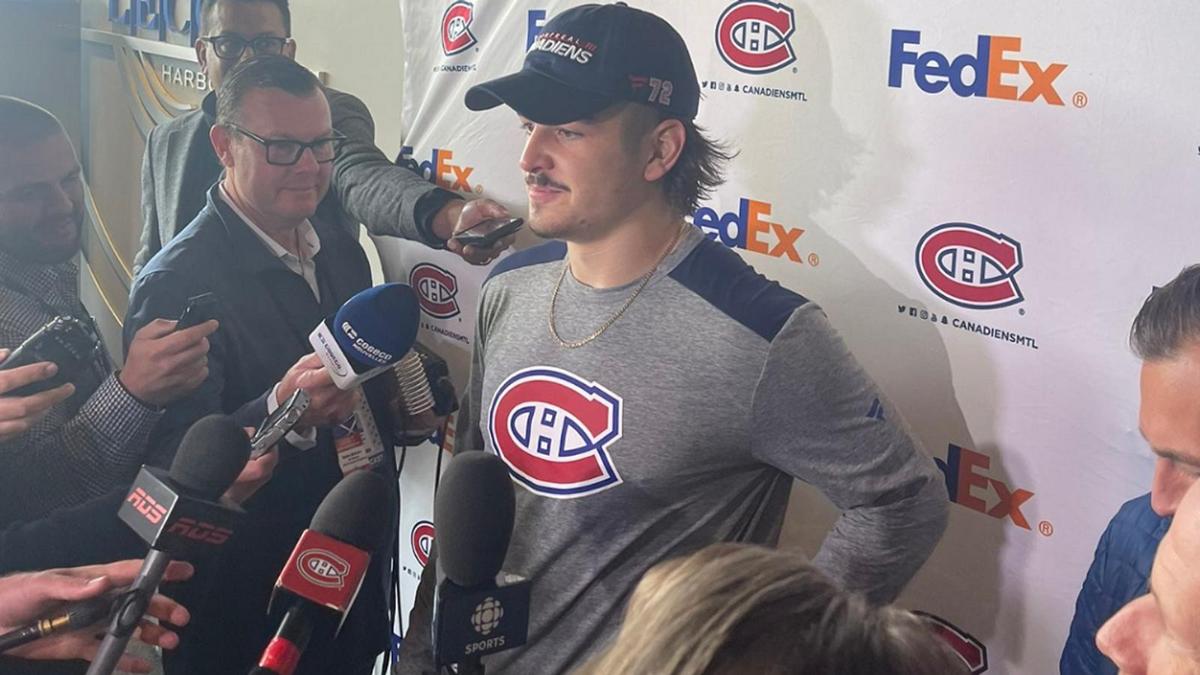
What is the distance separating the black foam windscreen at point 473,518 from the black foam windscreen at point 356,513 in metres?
0.11

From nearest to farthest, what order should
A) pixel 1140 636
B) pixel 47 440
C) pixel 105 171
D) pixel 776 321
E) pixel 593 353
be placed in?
1. pixel 1140 636
2. pixel 776 321
3. pixel 593 353
4. pixel 47 440
5. pixel 105 171

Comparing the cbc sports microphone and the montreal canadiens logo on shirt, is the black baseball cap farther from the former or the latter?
the cbc sports microphone

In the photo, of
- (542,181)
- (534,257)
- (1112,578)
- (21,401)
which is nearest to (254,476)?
(21,401)

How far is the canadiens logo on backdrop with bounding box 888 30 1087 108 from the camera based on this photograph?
116cm

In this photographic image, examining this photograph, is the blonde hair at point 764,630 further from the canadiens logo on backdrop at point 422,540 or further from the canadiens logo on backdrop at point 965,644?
the canadiens logo on backdrop at point 422,540

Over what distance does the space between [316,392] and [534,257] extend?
1.56ft

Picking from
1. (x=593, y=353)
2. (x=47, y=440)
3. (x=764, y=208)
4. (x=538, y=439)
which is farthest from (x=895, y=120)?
(x=47, y=440)

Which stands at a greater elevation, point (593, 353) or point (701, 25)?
point (701, 25)

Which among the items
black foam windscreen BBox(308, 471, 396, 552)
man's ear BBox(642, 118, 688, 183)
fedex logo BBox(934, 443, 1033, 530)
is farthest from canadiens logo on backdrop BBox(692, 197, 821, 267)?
black foam windscreen BBox(308, 471, 396, 552)

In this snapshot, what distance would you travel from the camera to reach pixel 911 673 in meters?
0.64

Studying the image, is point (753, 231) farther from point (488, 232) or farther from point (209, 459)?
point (209, 459)

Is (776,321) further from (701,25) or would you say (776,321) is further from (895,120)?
(701,25)

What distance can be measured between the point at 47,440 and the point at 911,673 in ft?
5.54

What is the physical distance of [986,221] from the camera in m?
1.23
